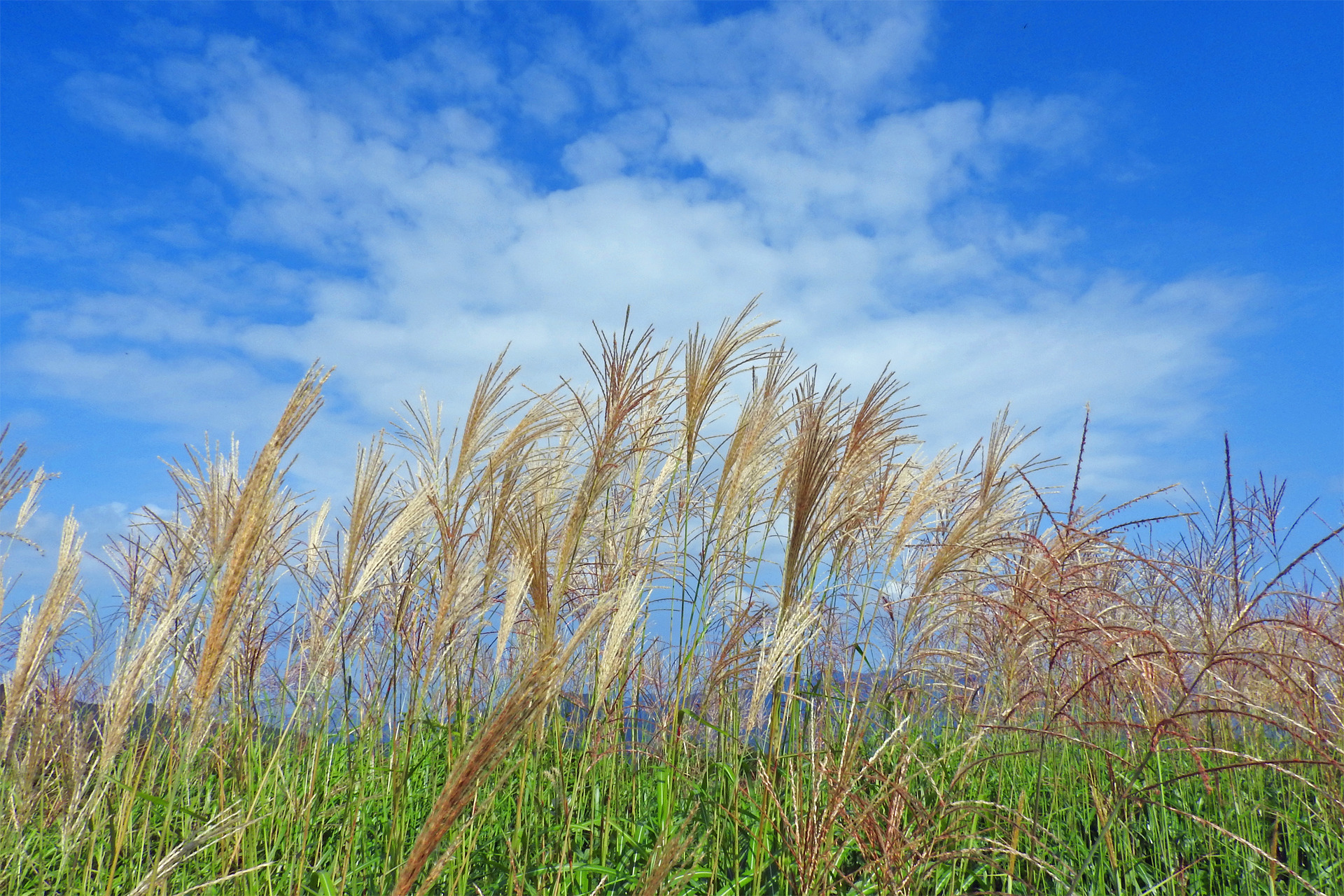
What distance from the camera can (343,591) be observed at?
2.78m

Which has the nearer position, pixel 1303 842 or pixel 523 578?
pixel 523 578

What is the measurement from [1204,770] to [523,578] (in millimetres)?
1751

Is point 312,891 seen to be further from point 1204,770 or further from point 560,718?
point 1204,770

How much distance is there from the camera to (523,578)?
2.27m

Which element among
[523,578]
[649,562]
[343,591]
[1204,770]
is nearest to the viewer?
[1204,770]

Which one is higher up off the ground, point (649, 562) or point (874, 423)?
point (874, 423)

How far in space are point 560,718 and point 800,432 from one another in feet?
4.85

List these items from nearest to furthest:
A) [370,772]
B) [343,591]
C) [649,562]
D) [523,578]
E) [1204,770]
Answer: [1204,770], [523,578], [343,591], [370,772], [649,562]

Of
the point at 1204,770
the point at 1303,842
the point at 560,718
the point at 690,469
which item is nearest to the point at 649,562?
the point at 690,469

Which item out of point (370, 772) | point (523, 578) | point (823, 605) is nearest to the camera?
point (523, 578)

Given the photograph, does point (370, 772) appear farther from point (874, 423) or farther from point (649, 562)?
point (874, 423)

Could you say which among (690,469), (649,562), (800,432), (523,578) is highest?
(800,432)

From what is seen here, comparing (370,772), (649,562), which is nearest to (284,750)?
(370,772)

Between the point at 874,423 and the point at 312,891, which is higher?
the point at 874,423
